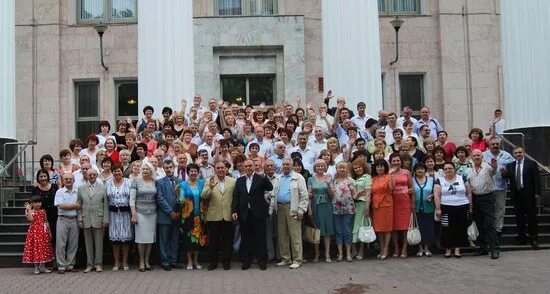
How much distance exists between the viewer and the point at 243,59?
25266mm

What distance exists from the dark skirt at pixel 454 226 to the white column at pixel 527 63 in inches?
217

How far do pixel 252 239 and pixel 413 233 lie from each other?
3.02 m

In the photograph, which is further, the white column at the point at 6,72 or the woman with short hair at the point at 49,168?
the white column at the point at 6,72

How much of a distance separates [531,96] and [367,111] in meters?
4.07

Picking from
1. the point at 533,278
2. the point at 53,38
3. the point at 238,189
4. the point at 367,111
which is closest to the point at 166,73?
the point at 367,111

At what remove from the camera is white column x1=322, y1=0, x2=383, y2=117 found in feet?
63.8

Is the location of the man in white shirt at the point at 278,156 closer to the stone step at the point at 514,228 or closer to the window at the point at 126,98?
the stone step at the point at 514,228

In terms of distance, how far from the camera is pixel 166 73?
1908cm

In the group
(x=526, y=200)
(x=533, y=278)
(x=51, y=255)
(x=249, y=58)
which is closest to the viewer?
(x=533, y=278)

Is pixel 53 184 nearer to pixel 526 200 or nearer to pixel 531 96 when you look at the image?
pixel 526 200

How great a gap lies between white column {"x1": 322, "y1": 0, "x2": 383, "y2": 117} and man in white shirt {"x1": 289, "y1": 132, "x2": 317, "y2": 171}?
4733 mm

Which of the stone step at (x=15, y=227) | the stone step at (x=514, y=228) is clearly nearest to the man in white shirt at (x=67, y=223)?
the stone step at (x=15, y=227)

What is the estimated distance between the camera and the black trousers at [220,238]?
44.1 ft

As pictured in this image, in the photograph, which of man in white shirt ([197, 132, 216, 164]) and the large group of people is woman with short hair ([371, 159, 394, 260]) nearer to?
the large group of people
